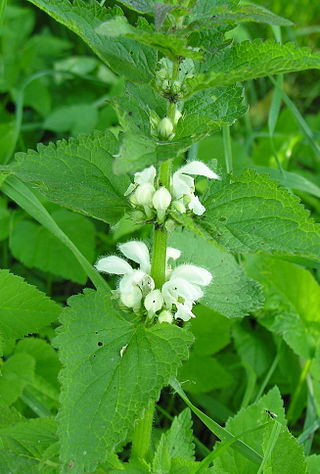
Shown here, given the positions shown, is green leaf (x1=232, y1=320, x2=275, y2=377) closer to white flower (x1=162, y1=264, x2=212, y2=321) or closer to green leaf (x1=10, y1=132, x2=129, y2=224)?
white flower (x1=162, y1=264, x2=212, y2=321)

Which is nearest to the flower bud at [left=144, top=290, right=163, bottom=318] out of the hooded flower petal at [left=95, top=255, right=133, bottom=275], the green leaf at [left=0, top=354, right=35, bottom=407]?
the hooded flower petal at [left=95, top=255, right=133, bottom=275]

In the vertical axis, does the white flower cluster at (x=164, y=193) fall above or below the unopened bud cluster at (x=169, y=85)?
below

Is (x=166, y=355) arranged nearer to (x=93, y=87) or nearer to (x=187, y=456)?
(x=187, y=456)

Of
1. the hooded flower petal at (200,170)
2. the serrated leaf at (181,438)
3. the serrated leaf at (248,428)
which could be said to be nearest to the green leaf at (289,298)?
the serrated leaf at (248,428)

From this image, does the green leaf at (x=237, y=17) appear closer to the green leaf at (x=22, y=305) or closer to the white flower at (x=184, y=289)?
the white flower at (x=184, y=289)

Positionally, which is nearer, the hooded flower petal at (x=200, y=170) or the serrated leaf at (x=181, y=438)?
the hooded flower petal at (x=200, y=170)

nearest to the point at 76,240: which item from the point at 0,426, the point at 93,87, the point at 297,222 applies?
the point at 0,426
